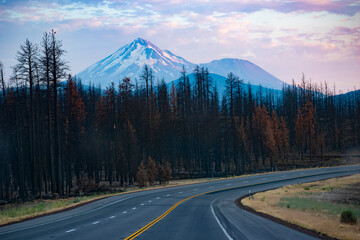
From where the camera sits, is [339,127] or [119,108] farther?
[339,127]

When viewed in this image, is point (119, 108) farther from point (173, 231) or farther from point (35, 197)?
point (173, 231)

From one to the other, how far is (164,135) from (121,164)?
532 inches

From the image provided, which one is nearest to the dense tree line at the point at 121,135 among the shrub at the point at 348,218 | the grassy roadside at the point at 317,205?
the grassy roadside at the point at 317,205

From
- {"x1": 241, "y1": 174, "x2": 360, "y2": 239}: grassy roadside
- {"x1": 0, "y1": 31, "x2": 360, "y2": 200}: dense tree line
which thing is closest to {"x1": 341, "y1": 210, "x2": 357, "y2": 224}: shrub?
{"x1": 241, "y1": 174, "x2": 360, "y2": 239}: grassy roadside

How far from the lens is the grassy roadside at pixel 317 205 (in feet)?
56.2

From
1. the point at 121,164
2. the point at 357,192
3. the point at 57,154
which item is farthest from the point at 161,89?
the point at 357,192

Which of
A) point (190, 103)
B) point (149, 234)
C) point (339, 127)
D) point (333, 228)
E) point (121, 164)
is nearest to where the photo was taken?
point (149, 234)

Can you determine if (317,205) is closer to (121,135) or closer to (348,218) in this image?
(348,218)

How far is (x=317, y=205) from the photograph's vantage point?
2767 centimetres

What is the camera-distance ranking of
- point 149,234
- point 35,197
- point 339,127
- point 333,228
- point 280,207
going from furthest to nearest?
point 339,127
point 35,197
point 280,207
point 333,228
point 149,234

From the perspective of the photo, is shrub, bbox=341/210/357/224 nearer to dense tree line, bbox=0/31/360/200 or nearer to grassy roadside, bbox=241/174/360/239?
grassy roadside, bbox=241/174/360/239

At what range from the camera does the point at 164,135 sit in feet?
227

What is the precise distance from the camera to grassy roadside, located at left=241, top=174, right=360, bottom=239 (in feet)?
56.2

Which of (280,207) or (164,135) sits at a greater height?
(164,135)
